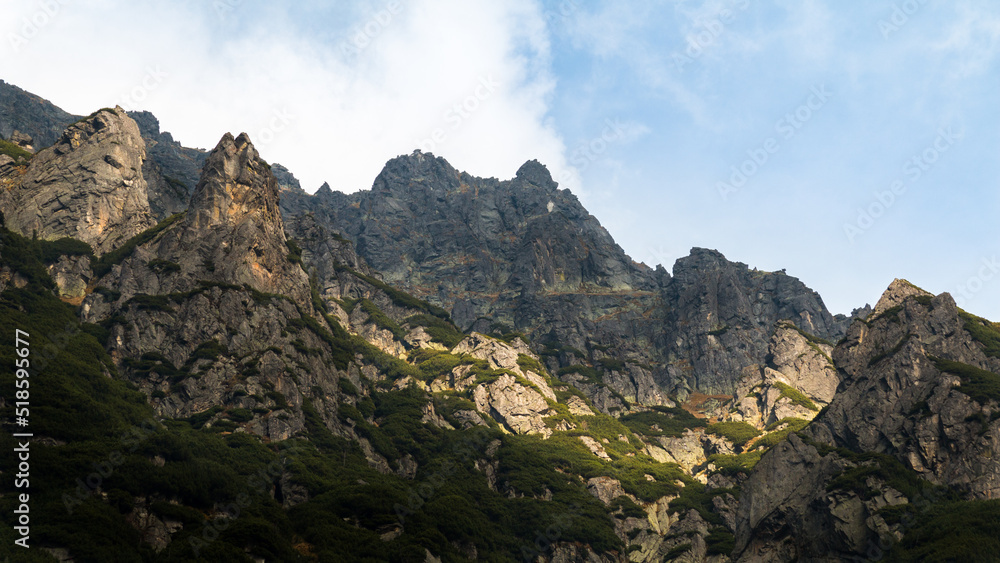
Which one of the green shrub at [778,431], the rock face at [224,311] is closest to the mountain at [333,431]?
the rock face at [224,311]

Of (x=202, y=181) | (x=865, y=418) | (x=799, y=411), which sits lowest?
(x=865, y=418)

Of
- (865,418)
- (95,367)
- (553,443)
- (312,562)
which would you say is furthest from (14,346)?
(865,418)

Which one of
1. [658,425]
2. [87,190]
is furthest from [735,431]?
[87,190]

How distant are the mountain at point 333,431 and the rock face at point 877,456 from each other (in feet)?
1.21

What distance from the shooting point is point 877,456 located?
323 feet

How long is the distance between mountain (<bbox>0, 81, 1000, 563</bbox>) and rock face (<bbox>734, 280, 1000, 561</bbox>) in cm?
37

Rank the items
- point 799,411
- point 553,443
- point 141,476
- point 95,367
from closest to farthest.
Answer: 1. point 141,476
2. point 95,367
3. point 553,443
4. point 799,411

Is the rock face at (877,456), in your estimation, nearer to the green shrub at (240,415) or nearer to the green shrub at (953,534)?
the green shrub at (953,534)

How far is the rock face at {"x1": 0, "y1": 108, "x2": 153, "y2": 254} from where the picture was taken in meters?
146

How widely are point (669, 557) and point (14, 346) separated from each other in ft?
341

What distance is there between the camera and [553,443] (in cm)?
15750

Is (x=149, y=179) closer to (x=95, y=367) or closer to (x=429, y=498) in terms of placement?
(x=95, y=367)

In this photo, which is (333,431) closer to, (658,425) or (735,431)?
(658,425)

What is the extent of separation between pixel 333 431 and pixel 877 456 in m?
84.4
